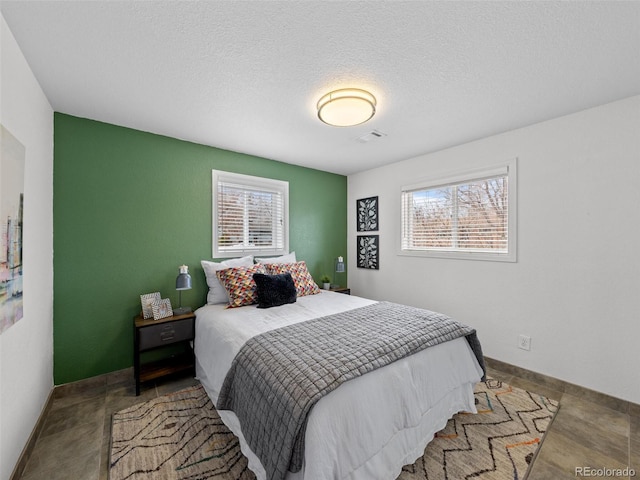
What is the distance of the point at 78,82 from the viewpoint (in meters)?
1.88

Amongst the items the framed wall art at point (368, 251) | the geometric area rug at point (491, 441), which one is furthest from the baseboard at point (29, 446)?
the framed wall art at point (368, 251)

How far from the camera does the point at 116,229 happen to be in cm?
255

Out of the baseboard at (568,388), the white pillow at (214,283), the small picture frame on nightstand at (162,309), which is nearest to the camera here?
the baseboard at (568,388)

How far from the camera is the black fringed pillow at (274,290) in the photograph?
2.61 m

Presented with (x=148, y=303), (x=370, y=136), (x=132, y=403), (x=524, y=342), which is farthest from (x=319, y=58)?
(x=524, y=342)

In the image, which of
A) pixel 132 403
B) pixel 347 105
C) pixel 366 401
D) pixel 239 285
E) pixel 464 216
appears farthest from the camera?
pixel 464 216

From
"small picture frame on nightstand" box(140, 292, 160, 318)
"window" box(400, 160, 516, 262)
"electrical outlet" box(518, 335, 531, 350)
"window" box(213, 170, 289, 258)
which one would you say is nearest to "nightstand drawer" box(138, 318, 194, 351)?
"small picture frame on nightstand" box(140, 292, 160, 318)

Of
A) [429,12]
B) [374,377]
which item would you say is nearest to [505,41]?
[429,12]

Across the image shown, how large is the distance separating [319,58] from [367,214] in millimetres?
2726

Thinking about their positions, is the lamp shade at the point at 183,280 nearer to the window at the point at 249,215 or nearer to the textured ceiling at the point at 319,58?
the window at the point at 249,215

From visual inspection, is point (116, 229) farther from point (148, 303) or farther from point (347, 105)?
point (347, 105)

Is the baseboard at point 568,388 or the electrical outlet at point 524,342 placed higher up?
the electrical outlet at point 524,342

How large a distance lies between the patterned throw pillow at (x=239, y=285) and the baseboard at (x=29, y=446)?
1435 millimetres

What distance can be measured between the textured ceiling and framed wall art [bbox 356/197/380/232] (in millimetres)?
1608
